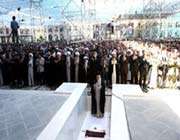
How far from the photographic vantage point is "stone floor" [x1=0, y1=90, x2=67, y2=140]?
430 centimetres

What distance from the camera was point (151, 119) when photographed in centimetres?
479

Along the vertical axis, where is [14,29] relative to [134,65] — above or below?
above

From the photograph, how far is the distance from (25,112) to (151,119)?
241 centimetres

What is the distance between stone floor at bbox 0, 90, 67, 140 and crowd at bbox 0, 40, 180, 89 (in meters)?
2.06

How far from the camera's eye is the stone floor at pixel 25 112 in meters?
4.30

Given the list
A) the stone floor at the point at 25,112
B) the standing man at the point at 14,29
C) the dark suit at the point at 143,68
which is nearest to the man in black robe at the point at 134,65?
the dark suit at the point at 143,68

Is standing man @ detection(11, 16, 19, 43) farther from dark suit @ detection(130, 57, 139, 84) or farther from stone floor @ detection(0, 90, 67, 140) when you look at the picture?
dark suit @ detection(130, 57, 139, 84)

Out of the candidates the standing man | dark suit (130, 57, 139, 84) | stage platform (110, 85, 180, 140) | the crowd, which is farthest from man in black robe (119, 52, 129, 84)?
the standing man

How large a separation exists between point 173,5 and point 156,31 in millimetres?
906

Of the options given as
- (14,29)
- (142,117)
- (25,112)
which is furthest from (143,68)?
(14,29)

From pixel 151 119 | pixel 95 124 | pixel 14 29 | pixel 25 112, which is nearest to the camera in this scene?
pixel 151 119

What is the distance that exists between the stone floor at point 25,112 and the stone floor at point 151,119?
1505 mm

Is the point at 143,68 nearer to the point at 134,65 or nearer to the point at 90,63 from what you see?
the point at 134,65

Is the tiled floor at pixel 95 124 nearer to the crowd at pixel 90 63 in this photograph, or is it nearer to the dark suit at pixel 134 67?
the crowd at pixel 90 63
